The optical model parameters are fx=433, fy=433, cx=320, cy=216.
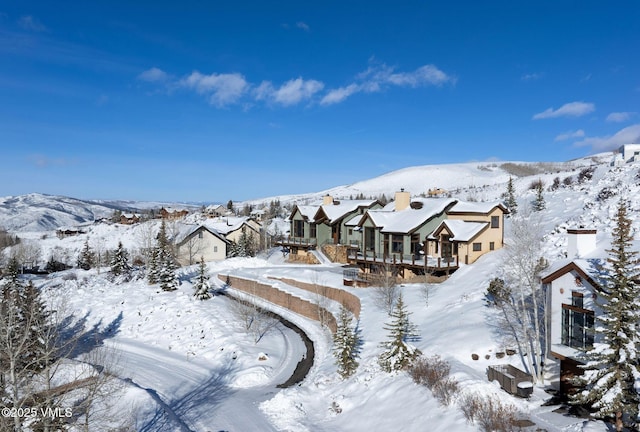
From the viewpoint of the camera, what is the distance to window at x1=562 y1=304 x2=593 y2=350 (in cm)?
1691

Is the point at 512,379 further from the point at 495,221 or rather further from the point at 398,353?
the point at 495,221

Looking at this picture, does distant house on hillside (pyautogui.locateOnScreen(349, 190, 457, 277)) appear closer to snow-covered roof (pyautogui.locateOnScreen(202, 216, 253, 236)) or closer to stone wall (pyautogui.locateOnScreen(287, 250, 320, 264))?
stone wall (pyautogui.locateOnScreen(287, 250, 320, 264))

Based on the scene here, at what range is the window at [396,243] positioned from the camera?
126 ft

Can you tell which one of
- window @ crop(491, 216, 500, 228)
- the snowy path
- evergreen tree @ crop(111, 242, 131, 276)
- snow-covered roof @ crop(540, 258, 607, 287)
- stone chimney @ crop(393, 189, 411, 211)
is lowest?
the snowy path

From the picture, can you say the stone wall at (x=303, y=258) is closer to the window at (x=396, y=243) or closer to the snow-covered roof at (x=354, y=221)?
the snow-covered roof at (x=354, y=221)

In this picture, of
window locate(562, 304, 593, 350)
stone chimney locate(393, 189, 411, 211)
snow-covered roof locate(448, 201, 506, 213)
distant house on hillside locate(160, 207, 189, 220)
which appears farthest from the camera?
distant house on hillside locate(160, 207, 189, 220)

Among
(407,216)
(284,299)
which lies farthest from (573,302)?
(284,299)

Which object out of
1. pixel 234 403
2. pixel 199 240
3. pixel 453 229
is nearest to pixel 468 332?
pixel 234 403

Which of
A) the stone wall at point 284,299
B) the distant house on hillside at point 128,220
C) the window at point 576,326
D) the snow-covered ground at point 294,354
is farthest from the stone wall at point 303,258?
the distant house on hillside at point 128,220

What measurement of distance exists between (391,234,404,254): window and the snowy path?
12.2 metres

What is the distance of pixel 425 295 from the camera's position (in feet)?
100

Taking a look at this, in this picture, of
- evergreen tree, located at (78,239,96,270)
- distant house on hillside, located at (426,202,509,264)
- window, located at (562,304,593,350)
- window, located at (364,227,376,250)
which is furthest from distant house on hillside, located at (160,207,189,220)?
window, located at (562,304,593,350)

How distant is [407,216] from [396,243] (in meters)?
3.41

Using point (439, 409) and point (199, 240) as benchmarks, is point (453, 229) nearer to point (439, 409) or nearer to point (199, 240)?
point (439, 409)
